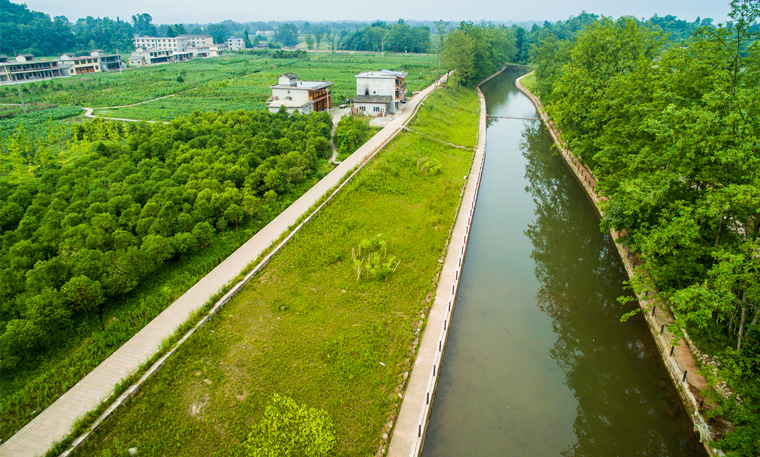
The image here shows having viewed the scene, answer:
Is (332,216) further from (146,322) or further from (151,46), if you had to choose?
(151,46)

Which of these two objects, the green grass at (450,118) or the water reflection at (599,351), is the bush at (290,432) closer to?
the water reflection at (599,351)

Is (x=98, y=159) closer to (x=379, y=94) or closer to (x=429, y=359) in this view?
(x=429, y=359)

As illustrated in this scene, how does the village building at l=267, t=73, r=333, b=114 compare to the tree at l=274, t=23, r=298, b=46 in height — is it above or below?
below

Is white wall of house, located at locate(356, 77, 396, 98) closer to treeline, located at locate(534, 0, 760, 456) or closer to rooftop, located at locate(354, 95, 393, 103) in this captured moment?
rooftop, located at locate(354, 95, 393, 103)

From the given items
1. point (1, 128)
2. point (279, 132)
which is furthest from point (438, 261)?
point (1, 128)

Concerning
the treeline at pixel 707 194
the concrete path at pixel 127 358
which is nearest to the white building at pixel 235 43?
the concrete path at pixel 127 358

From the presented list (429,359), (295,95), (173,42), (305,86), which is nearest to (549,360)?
(429,359)

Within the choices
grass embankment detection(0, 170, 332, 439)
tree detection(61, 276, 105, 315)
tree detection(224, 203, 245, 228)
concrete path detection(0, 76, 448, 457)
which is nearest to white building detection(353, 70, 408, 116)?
concrete path detection(0, 76, 448, 457)
